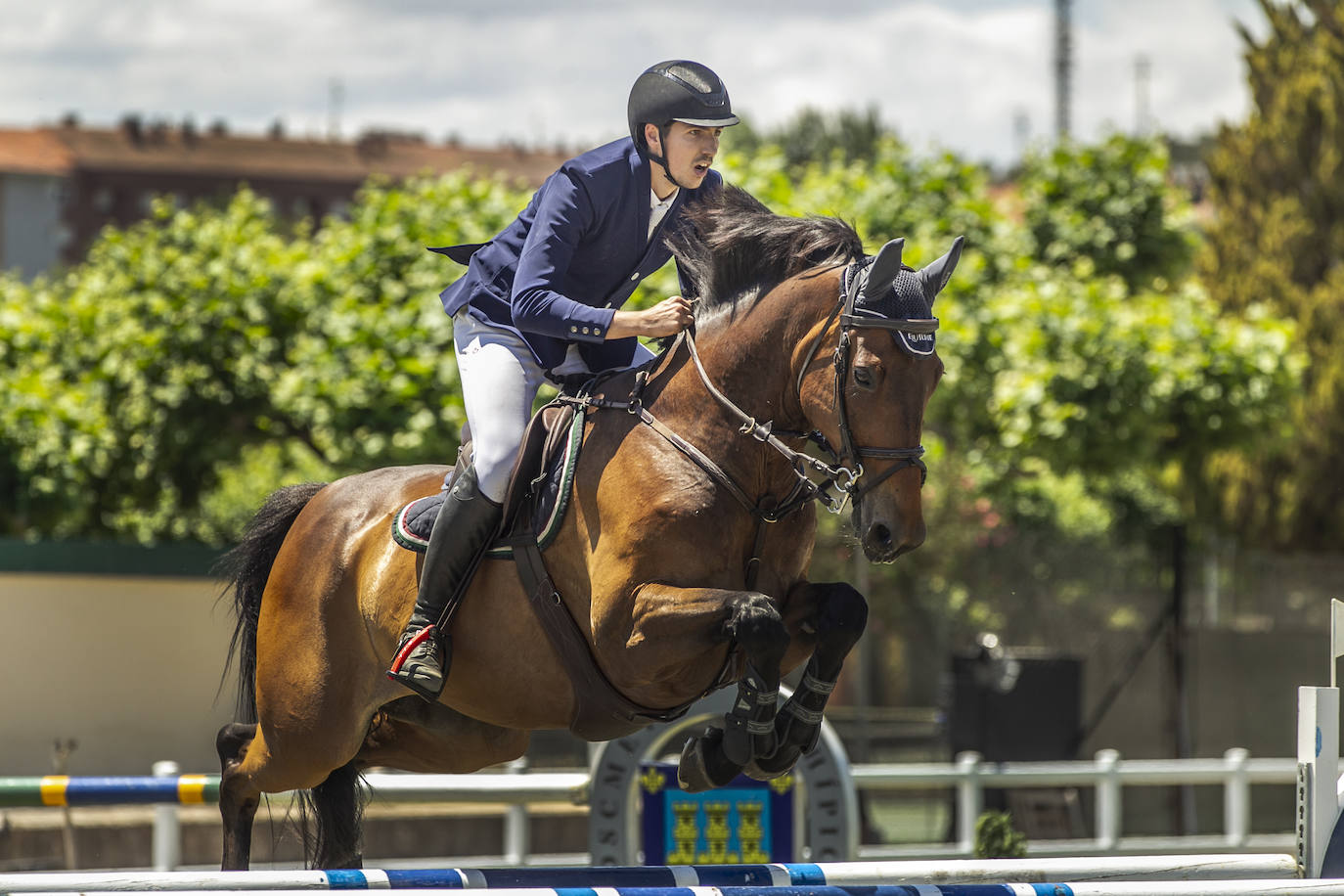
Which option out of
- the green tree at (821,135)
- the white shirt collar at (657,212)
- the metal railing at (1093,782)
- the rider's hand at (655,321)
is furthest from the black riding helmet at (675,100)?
the green tree at (821,135)

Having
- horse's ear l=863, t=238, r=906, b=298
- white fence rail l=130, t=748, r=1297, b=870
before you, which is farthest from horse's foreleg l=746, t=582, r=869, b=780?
white fence rail l=130, t=748, r=1297, b=870

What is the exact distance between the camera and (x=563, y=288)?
3984mm

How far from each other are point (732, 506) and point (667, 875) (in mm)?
1080

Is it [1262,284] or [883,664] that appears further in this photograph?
[883,664]

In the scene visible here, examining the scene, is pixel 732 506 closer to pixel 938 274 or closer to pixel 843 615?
pixel 843 615

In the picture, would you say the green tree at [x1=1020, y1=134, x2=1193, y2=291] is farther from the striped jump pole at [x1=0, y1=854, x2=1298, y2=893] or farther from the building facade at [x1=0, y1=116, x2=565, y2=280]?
the building facade at [x1=0, y1=116, x2=565, y2=280]

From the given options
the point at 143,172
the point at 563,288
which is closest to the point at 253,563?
the point at 563,288

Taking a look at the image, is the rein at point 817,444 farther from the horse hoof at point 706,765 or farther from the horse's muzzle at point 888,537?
the horse hoof at point 706,765

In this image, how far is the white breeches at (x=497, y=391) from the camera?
399 cm

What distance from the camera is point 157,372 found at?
1226 cm

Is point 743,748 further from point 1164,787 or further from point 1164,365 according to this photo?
point 1164,787

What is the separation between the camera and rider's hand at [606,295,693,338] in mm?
3805

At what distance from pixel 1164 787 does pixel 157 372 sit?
366 inches

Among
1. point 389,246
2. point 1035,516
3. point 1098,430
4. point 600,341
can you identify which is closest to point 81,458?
point 389,246
